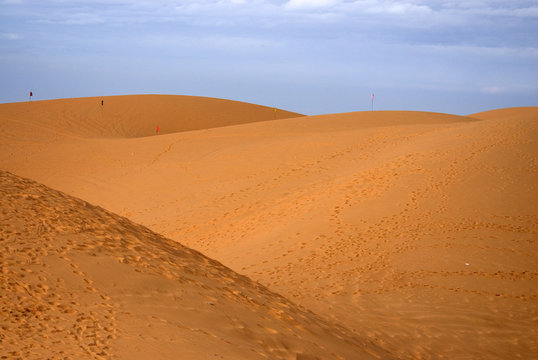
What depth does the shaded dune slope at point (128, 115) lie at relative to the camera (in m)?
32.4

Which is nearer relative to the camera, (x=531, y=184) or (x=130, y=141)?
(x=531, y=184)

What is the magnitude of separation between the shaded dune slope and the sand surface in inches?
303

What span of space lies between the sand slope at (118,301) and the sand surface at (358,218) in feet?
0.27

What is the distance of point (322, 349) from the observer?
18.8 ft

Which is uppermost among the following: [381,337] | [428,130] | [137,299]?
[428,130]

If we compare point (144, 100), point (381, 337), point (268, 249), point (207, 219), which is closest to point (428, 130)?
point (207, 219)

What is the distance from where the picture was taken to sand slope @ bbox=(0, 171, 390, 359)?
4.44 metres

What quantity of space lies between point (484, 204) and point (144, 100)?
3660 cm

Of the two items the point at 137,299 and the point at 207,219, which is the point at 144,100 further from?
the point at 137,299

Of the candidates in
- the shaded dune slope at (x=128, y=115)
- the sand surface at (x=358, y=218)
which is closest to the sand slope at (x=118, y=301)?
the sand surface at (x=358, y=218)

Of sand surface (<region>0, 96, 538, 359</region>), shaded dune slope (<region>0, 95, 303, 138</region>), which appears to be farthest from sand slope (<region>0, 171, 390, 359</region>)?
shaded dune slope (<region>0, 95, 303, 138</region>)

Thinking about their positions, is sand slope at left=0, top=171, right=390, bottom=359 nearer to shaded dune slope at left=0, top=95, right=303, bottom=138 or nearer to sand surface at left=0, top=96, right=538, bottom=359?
sand surface at left=0, top=96, right=538, bottom=359

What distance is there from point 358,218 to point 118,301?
27.4 feet

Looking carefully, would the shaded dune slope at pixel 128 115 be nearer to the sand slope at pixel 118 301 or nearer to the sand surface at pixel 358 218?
the sand surface at pixel 358 218
